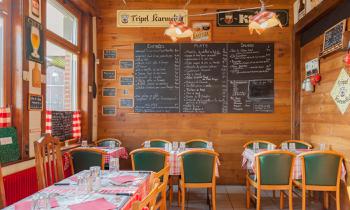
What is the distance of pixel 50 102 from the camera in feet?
15.1

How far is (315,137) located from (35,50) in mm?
4049

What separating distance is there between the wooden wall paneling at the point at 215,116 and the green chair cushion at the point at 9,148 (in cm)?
255

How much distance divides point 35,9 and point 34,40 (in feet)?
1.21

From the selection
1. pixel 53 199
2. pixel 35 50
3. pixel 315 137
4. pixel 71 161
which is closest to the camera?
pixel 53 199

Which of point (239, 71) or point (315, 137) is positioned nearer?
point (315, 137)

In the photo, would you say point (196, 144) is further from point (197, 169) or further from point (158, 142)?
point (197, 169)

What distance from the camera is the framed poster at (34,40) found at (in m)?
3.69

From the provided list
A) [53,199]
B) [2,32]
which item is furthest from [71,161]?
[53,199]

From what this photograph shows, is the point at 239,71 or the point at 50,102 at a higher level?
the point at 239,71

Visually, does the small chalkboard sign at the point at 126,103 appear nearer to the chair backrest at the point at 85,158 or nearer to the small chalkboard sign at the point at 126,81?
the small chalkboard sign at the point at 126,81

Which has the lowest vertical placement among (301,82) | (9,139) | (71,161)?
(71,161)

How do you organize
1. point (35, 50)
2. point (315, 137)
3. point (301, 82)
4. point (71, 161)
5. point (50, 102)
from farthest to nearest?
point (301, 82), point (315, 137), point (50, 102), point (71, 161), point (35, 50)

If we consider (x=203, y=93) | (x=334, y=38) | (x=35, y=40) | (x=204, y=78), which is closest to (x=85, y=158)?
(x=35, y=40)

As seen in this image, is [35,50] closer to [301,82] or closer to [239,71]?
[239,71]
